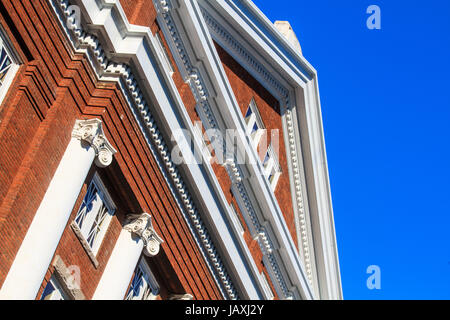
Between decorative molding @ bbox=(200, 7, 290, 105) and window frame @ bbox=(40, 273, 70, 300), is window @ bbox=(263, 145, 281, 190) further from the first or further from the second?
window frame @ bbox=(40, 273, 70, 300)

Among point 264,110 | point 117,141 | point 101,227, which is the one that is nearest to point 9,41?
point 117,141

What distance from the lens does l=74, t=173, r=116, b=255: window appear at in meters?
16.8

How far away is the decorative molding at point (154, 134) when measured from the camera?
1631 cm

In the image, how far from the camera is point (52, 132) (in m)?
15.4

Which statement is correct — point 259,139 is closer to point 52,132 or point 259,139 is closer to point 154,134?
point 154,134

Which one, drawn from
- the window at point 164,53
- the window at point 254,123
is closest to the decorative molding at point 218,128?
the window at point 164,53

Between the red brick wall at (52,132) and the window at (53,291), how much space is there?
0.48 metres

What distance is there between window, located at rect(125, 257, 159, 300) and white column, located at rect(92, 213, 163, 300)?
0.75 m

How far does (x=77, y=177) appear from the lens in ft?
50.8

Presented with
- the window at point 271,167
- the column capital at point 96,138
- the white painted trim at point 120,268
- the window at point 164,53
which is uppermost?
the window at point 271,167

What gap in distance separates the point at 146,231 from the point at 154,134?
2.28m

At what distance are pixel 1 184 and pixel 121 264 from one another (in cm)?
424

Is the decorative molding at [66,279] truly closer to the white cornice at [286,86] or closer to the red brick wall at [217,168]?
the red brick wall at [217,168]

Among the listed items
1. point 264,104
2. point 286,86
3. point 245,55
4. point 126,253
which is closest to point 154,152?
point 126,253
